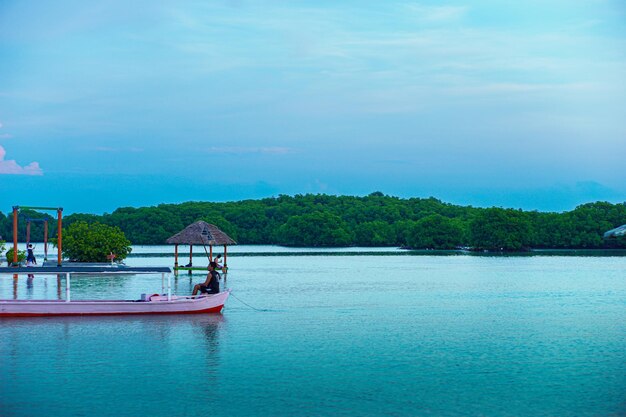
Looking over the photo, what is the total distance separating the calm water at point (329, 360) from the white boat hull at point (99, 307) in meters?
0.40

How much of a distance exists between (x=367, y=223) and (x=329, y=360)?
137840mm

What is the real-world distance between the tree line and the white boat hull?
95085 millimetres

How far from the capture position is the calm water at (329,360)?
44.0ft

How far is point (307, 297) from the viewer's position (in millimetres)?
32625

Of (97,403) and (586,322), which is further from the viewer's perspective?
(586,322)

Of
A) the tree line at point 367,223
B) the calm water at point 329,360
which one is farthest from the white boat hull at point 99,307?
the tree line at point 367,223

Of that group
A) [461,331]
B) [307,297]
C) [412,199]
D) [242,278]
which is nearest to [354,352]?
[461,331]

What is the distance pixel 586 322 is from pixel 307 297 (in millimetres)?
12201

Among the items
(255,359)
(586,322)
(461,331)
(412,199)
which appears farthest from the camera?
(412,199)

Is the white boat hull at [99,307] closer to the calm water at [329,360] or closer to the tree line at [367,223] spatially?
the calm water at [329,360]

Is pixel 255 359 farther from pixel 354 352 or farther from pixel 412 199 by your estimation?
pixel 412 199

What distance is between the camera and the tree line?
12356 cm

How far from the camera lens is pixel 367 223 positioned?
15488 cm

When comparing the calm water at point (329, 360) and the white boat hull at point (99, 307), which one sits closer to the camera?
the calm water at point (329, 360)
